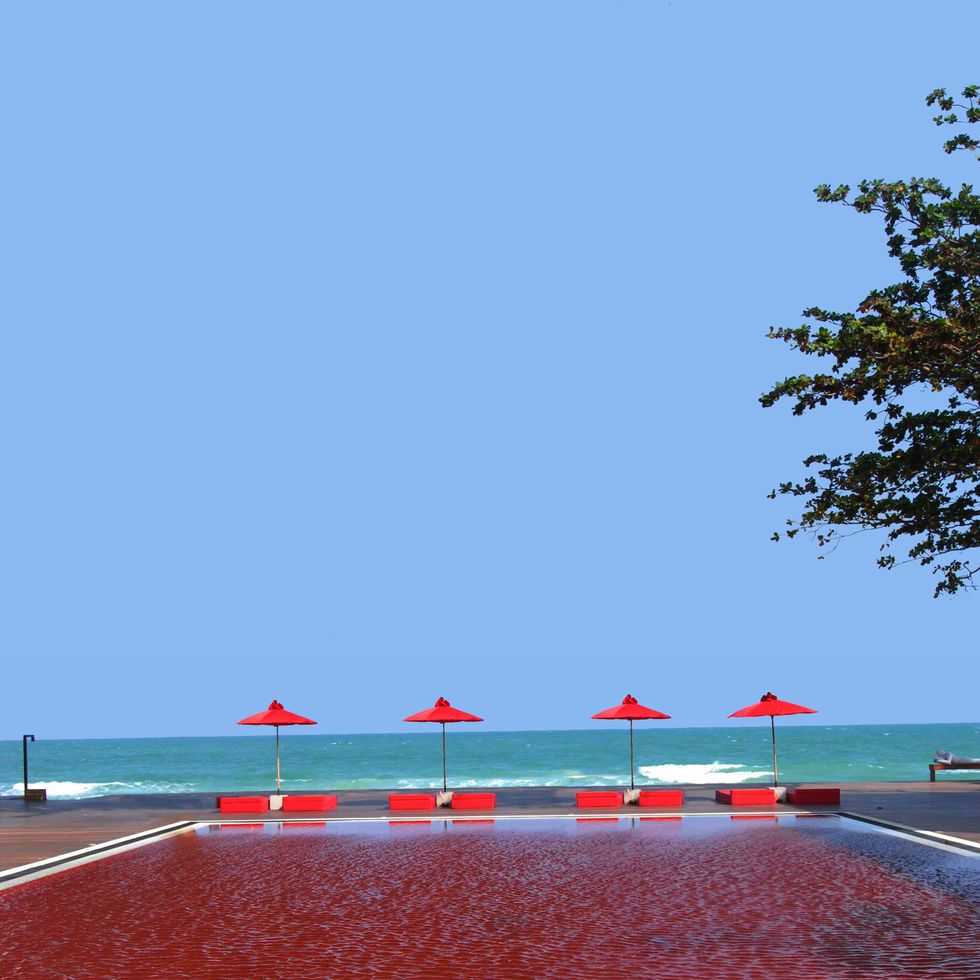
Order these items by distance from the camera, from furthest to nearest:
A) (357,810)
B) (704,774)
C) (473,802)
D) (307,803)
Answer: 1. (704,774)
2. (357,810)
3. (473,802)
4. (307,803)

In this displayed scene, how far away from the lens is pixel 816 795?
80.7 ft

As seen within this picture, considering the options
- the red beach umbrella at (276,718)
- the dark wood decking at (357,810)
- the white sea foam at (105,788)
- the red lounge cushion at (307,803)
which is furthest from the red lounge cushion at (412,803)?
the white sea foam at (105,788)

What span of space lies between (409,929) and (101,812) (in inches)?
651

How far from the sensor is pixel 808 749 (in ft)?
323

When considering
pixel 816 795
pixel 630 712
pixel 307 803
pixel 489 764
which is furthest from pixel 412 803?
pixel 489 764

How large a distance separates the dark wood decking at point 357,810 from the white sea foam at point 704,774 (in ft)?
110

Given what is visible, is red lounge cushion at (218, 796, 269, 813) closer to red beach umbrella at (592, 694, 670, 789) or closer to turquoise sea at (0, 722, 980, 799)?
red beach umbrella at (592, 694, 670, 789)

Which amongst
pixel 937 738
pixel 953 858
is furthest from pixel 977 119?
pixel 937 738

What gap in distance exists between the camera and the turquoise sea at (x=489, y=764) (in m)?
65.3

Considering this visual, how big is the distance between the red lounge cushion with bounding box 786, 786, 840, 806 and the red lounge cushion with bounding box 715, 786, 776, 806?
0.50m

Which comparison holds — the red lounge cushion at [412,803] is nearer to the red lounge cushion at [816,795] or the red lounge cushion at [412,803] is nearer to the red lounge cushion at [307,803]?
the red lounge cushion at [307,803]

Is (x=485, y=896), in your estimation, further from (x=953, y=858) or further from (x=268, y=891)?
(x=953, y=858)

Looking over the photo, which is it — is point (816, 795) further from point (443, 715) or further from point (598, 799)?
point (443, 715)

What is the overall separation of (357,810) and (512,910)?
13693 millimetres
